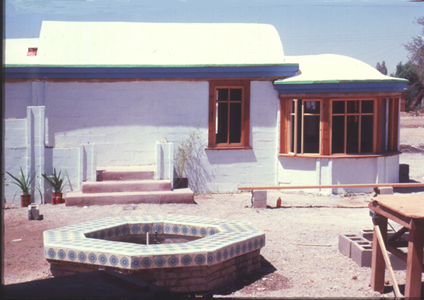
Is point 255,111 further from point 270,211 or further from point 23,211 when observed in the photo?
point 23,211

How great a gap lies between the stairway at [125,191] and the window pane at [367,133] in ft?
16.5

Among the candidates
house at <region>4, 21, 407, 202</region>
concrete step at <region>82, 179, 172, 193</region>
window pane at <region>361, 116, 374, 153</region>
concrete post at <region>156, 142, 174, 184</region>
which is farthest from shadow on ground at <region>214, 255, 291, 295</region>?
window pane at <region>361, 116, 374, 153</region>

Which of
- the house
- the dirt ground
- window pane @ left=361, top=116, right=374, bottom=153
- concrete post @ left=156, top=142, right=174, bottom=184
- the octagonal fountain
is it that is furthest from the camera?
window pane @ left=361, top=116, right=374, bottom=153

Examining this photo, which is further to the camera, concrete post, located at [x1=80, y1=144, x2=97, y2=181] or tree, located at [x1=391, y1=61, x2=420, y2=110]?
tree, located at [x1=391, y1=61, x2=420, y2=110]

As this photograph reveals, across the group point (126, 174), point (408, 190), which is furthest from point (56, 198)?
→ point (408, 190)

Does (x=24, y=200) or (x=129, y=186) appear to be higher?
(x=129, y=186)

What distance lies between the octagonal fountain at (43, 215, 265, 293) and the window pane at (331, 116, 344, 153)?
6918mm

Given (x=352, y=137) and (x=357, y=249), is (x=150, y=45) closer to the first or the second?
(x=352, y=137)

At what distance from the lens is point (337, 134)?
43.9ft

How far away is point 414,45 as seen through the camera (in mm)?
28969

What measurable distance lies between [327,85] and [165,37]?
446cm

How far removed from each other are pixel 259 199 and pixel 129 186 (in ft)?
9.79

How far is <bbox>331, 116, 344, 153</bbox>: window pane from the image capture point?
13305 millimetres

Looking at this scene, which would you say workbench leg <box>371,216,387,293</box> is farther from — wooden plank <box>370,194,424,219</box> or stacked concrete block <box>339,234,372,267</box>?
stacked concrete block <box>339,234,372,267</box>
